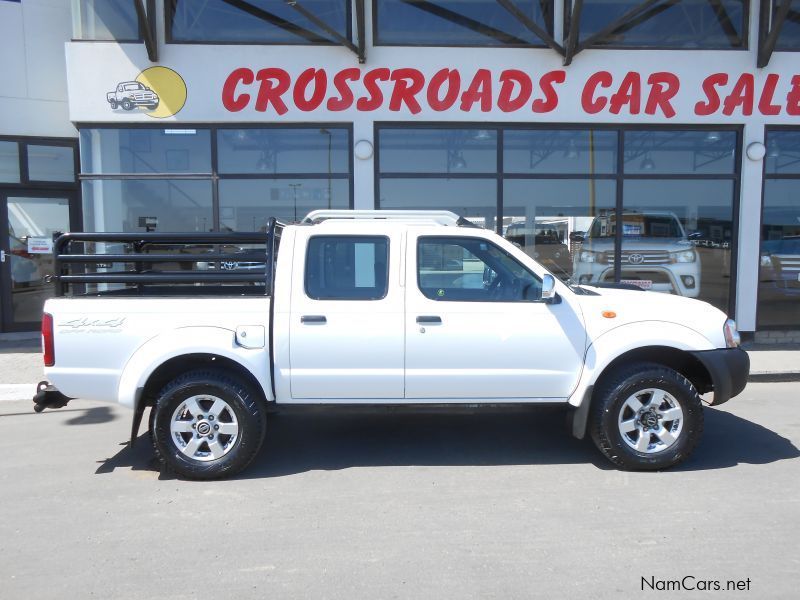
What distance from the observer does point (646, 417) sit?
4480 mm

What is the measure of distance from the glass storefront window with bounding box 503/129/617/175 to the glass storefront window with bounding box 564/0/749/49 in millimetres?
1407

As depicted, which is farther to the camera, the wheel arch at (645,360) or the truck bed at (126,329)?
the wheel arch at (645,360)

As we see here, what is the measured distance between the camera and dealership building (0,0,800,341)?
8766mm

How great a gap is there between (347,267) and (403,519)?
1.83 m

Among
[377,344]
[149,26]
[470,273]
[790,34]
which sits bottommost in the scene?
[377,344]

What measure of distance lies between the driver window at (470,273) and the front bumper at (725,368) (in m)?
1.33

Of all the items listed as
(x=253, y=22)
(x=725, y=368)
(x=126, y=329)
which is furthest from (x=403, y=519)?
(x=253, y=22)

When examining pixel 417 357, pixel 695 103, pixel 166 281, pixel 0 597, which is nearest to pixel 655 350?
pixel 417 357

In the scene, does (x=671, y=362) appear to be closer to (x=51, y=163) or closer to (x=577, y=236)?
(x=577, y=236)

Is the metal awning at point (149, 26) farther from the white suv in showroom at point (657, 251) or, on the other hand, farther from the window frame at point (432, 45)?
the white suv in showroom at point (657, 251)

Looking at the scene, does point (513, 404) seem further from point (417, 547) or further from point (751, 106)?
point (751, 106)

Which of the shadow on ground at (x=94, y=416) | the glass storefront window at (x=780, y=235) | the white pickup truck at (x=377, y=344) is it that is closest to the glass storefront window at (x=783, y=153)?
the glass storefront window at (x=780, y=235)

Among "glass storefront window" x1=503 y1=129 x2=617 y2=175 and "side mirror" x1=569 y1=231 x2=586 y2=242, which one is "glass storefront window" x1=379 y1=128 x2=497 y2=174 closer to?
"glass storefront window" x1=503 y1=129 x2=617 y2=175

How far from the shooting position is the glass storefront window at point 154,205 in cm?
914
